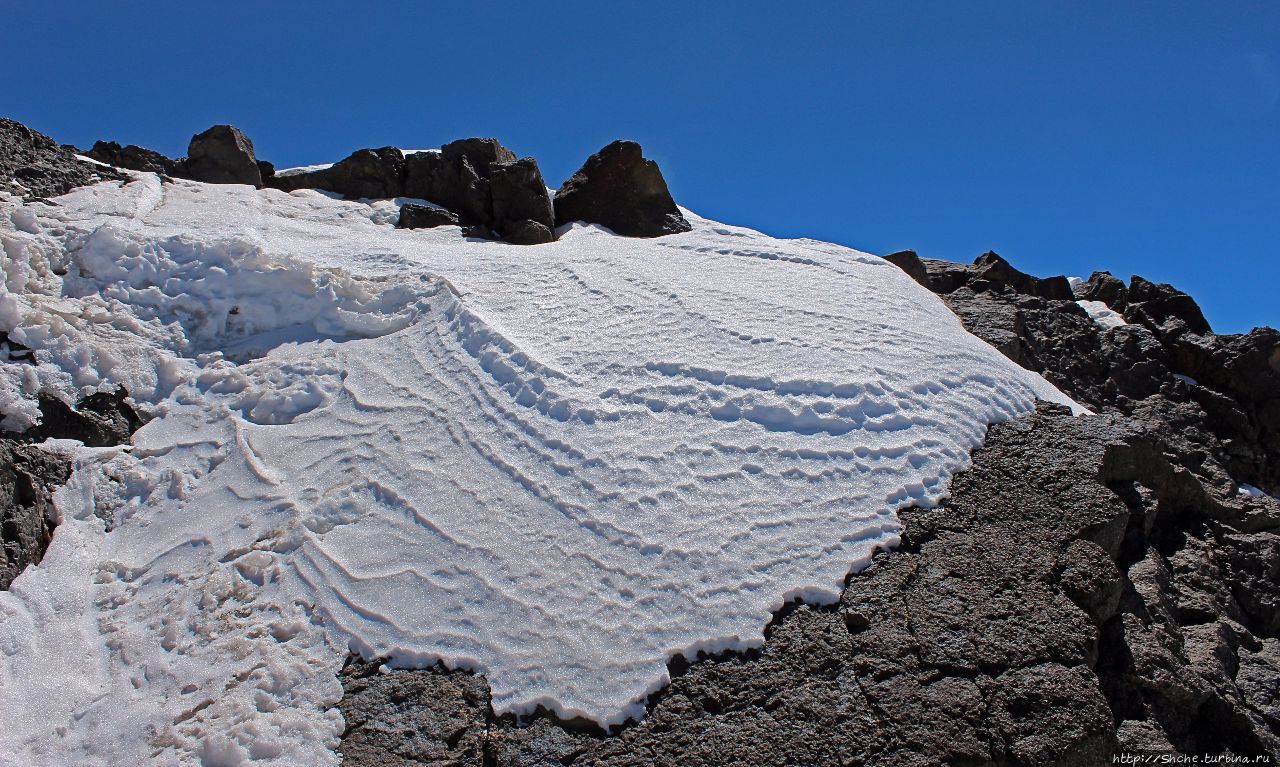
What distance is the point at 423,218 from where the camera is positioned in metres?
9.69

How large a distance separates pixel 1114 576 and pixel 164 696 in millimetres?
4635

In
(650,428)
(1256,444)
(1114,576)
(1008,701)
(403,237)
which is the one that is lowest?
(1008,701)

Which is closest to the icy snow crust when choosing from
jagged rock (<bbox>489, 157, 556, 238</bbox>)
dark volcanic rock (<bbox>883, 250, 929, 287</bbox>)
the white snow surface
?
dark volcanic rock (<bbox>883, 250, 929, 287</bbox>)

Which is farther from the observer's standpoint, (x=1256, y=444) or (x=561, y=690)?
(x=1256, y=444)

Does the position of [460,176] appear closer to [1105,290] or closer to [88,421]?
[88,421]

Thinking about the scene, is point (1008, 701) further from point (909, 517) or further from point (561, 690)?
point (561, 690)

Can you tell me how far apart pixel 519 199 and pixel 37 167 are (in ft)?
14.6

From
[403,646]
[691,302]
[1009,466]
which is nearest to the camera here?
[403,646]

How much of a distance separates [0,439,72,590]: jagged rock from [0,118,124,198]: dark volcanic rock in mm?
3372

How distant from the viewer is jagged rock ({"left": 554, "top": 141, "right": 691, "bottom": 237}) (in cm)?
975

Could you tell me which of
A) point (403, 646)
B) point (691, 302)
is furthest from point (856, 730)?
point (691, 302)

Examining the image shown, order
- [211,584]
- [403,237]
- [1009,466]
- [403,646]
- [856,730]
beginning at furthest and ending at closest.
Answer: [403,237], [1009,466], [211,584], [403,646], [856,730]

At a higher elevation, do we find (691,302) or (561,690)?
(691,302)

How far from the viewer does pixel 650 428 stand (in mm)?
5289
